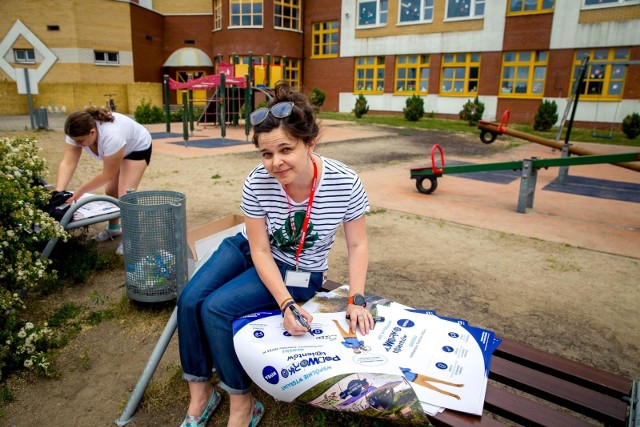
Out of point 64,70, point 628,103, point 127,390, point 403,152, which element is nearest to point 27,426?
point 127,390

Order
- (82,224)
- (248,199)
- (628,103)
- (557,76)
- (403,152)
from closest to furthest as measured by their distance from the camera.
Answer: (248,199) < (82,224) < (403,152) < (628,103) < (557,76)

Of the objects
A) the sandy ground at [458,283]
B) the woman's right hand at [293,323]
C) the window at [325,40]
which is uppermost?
the window at [325,40]

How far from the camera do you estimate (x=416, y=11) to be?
82.7 feet

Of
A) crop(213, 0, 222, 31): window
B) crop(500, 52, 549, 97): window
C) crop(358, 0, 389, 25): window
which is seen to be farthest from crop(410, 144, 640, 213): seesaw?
crop(213, 0, 222, 31): window

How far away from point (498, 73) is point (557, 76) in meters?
2.72

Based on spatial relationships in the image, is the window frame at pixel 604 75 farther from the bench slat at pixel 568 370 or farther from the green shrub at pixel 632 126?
the bench slat at pixel 568 370

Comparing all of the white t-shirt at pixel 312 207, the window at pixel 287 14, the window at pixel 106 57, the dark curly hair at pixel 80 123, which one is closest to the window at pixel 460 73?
the window at pixel 287 14

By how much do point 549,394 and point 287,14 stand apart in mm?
29714

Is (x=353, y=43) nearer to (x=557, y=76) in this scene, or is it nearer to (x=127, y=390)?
(x=557, y=76)

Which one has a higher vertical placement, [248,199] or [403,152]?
[248,199]

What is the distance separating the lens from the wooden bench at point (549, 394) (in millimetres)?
1627

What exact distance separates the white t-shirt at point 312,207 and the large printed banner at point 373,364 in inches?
14.6

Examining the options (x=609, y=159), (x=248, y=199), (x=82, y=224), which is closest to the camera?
(x=248, y=199)

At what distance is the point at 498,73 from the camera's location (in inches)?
902
